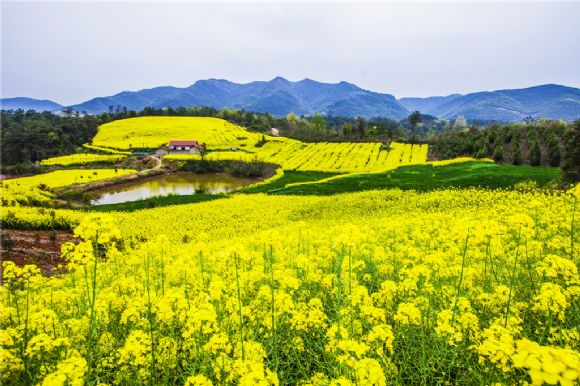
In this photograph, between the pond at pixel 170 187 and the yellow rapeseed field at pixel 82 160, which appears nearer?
the pond at pixel 170 187

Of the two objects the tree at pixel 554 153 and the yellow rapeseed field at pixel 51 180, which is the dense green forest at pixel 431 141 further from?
the yellow rapeseed field at pixel 51 180

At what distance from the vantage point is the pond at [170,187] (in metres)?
44.7

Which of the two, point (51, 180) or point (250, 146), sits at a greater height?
point (250, 146)

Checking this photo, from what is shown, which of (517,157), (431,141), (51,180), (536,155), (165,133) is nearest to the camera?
(51,180)

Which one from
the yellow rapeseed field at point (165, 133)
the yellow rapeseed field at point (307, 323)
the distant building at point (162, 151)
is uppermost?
the yellow rapeseed field at point (165, 133)

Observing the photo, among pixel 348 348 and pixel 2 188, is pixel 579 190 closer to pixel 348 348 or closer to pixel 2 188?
pixel 348 348

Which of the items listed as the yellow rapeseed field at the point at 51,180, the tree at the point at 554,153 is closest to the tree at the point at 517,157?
the tree at the point at 554,153

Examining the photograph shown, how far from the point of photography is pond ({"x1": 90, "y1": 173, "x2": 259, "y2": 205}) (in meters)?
44.7

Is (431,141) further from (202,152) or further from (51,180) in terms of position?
(51,180)

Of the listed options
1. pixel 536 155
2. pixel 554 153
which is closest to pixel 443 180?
pixel 554 153

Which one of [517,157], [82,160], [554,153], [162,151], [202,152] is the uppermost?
[554,153]

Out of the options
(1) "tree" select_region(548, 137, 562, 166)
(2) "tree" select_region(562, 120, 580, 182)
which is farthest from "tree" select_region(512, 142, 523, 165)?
(2) "tree" select_region(562, 120, 580, 182)

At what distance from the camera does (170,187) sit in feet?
173

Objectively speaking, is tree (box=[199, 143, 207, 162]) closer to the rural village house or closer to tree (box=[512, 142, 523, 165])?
the rural village house
